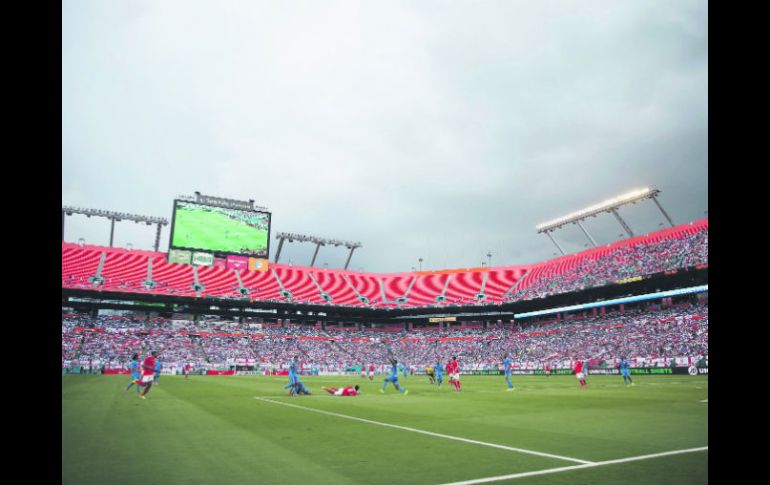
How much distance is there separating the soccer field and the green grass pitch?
178 feet

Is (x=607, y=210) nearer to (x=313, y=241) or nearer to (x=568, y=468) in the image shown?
(x=313, y=241)

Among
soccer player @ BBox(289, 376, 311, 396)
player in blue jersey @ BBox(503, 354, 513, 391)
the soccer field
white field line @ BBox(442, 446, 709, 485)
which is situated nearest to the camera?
white field line @ BBox(442, 446, 709, 485)

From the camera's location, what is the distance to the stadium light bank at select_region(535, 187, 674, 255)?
62938mm

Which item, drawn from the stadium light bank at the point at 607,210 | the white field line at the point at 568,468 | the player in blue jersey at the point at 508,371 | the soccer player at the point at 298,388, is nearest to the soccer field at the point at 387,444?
the white field line at the point at 568,468

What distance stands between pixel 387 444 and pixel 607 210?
222ft

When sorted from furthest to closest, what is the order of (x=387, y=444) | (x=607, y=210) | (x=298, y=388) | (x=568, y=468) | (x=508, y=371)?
1. (x=607, y=210)
2. (x=508, y=371)
3. (x=298, y=388)
4. (x=387, y=444)
5. (x=568, y=468)

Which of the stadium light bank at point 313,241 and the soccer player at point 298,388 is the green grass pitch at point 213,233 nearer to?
the stadium light bank at point 313,241

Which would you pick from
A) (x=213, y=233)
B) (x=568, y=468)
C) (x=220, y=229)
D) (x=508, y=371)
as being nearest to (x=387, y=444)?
(x=568, y=468)

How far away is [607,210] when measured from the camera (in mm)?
68875

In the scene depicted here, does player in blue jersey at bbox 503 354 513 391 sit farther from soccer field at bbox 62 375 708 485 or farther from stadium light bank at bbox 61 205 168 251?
stadium light bank at bbox 61 205 168 251

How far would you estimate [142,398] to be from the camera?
2159 cm

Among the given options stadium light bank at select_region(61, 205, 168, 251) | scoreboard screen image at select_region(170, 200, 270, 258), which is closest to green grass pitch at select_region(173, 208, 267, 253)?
scoreboard screen image at select_region(170, 200, 270, 258)

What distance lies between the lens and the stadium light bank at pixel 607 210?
6294 cm
